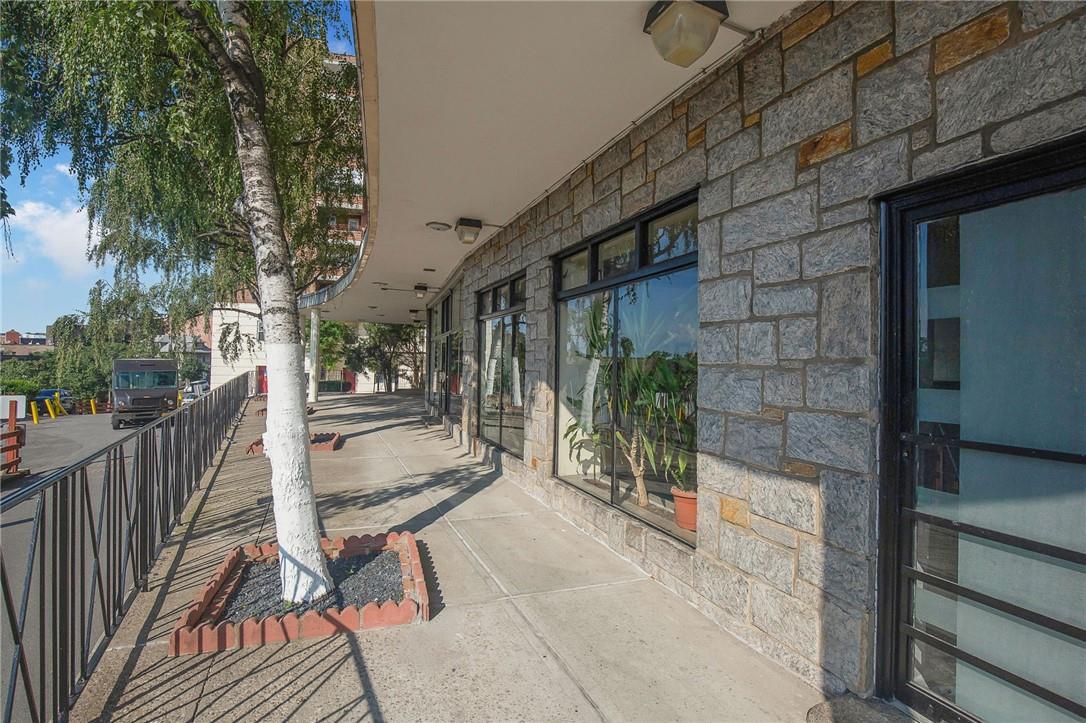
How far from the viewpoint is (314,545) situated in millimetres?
3154

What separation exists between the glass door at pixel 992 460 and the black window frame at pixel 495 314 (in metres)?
4.32

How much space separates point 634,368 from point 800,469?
1.86 m

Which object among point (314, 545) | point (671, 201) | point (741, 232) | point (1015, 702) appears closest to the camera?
point (1015, 702)

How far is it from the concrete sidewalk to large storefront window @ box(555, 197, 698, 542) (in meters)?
0.64

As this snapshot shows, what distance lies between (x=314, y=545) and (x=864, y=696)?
9.21 feet

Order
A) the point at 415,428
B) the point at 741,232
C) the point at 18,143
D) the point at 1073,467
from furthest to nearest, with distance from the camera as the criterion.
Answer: the point at 415,428 → the point at 18,143 → the point at 741,232 → the point at 1073,467

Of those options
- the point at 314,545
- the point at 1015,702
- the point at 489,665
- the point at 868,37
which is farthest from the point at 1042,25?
the point at 314,545

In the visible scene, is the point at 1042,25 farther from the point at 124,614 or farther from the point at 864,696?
the point at 124,614

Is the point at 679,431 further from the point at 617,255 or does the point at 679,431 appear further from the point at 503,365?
the point at 503,365

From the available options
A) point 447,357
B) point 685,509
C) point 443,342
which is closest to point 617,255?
point 685,509

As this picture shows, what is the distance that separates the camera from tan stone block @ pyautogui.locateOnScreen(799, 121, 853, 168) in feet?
7.73

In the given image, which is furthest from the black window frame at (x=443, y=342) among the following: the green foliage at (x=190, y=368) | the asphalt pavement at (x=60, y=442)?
the green foliage at (x=190, y=368)

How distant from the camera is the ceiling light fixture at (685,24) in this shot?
8.01ft

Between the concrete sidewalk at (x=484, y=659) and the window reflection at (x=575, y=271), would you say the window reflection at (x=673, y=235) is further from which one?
the concrete sidewalk at (x=484, y=659)
